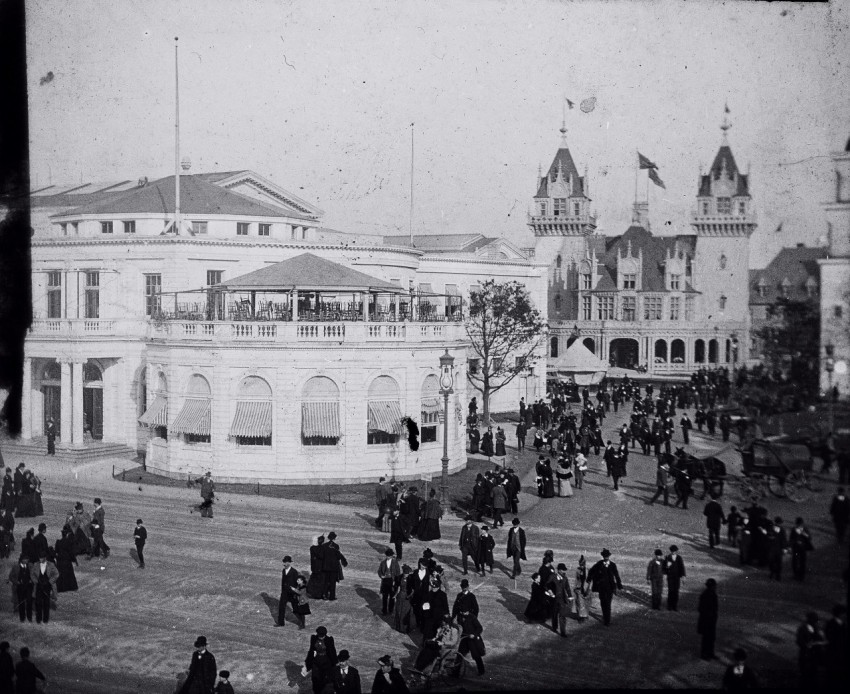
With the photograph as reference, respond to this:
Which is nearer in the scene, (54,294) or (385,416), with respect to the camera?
(385,416)

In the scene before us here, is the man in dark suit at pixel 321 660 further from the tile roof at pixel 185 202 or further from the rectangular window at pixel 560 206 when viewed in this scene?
the rectangular window at pixel 560 206

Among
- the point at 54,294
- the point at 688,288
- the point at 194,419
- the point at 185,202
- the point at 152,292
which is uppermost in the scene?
the point at 185,202

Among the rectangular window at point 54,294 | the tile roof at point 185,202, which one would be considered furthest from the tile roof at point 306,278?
the tile roof at point 185,202

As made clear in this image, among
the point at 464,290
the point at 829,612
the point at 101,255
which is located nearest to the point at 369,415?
the point at 101,255

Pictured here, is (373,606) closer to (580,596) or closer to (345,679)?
(580,596)

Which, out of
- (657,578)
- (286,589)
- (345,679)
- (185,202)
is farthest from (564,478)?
(185,202)

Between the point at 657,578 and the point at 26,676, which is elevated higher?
the point at 657,578

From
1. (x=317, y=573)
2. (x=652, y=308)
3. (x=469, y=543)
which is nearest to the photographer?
(x=317, y=573)
